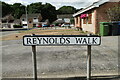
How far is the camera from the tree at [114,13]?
44.4 ft

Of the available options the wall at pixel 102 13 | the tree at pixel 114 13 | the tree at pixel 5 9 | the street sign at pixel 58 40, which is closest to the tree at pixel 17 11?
the tree at pixel 5 9

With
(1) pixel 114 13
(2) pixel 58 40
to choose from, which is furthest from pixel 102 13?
(2) pixel 58 40

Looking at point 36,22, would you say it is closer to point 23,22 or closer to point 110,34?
point 23,22

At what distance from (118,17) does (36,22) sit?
55.7 metres

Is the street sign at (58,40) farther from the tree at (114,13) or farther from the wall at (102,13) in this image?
the tree at (114,13)

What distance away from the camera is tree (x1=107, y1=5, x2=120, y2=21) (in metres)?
13.5

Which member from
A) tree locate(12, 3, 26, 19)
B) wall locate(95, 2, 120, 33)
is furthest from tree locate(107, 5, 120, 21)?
tree locate(12, 3, 26, 19)

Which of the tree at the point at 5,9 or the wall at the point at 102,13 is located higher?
the tree at the point at 5,9

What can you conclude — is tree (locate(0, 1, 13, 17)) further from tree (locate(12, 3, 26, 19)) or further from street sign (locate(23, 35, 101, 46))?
street sign (locate(23, 35, 101, 46))

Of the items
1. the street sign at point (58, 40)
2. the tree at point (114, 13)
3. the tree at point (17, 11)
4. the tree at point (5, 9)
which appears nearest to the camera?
the street sign at point (58, 40)

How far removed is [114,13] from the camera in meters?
13.6

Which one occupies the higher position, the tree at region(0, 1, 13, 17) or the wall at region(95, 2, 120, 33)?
the tree at region(0, 1, 13, 17)

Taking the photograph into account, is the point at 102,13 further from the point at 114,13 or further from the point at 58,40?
the point at 58,40

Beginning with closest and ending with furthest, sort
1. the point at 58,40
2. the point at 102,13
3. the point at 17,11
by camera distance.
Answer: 1. the point at 58,40
2. the point at 102,13
3. the point at 17,11
